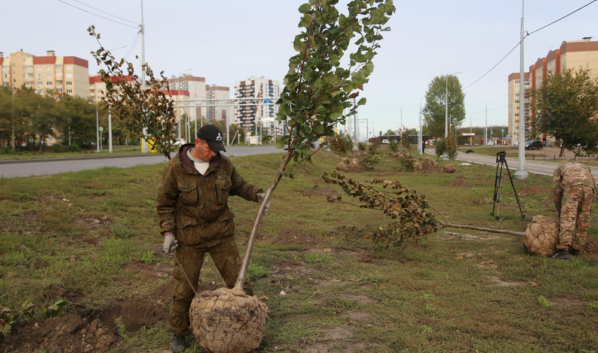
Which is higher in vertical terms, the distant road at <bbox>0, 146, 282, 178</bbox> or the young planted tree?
the young planted tree

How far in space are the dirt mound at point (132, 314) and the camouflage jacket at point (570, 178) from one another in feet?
20.0

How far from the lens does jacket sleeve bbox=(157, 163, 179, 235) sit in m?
3.68

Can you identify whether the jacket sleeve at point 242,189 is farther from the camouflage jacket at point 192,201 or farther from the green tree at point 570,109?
the green tree at point 570,109

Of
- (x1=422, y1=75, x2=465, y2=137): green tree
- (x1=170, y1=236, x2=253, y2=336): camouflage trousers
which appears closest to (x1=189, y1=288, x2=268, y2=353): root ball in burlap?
(x1=170, y1=236, x2=253, y2=336): camouflage trousers

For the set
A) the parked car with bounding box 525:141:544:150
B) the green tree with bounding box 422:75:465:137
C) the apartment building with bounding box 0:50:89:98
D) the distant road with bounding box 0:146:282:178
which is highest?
the apartment building with bounding box 0:50:89:98

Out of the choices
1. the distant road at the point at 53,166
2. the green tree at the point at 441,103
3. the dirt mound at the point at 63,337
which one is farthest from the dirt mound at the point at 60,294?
the green tree at the point at 441,103

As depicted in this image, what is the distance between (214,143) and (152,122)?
176 cm

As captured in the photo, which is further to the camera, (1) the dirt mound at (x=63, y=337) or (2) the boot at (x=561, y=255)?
(2) the boot at (x=561, y=255)

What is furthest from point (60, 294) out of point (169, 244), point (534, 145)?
point (534, 145)

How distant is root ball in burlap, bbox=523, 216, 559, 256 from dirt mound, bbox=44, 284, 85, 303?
6.51 m

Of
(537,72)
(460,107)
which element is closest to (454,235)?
(460,107)

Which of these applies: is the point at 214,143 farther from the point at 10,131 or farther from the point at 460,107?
the point at 460,107

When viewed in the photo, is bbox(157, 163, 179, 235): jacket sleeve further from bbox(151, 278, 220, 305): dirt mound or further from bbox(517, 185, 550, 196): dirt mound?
bbox(517, 185, 550, 196): dirt mound

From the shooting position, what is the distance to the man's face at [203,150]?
12.1 ft
